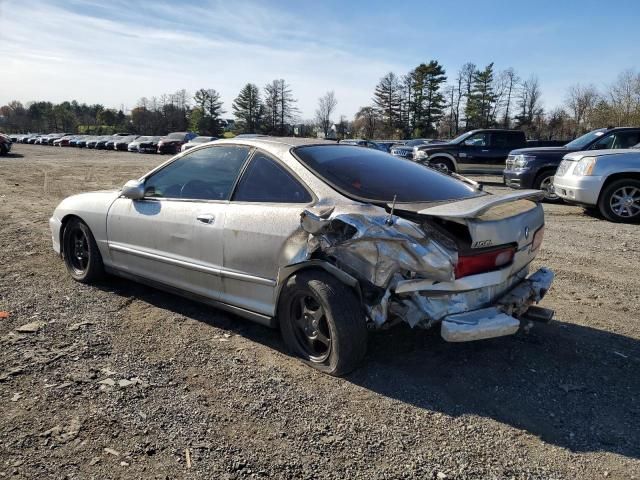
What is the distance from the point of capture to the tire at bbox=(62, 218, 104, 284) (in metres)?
4.69

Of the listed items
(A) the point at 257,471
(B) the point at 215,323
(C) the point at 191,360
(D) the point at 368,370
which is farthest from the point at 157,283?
(A) the point at 257,471

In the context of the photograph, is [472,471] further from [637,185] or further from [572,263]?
[637,185]

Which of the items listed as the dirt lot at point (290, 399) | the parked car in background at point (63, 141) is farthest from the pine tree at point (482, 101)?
the dirt lot at point (290, 399)

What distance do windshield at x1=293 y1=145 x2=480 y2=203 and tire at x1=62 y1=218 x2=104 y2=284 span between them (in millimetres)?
2352

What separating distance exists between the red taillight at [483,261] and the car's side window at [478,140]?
1362 centimetres

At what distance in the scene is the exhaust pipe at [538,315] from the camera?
11.3 feet

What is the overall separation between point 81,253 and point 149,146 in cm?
3728

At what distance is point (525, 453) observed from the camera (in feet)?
8.09

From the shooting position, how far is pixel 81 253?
16.2 feet

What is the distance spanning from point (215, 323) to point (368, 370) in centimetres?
140

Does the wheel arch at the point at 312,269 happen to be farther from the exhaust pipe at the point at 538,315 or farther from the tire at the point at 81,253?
the tire at the point at 81,253

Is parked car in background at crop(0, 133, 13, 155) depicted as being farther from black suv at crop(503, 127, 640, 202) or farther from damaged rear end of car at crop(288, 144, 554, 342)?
damaged rear end of car at crop(288, 144, 554, 342)

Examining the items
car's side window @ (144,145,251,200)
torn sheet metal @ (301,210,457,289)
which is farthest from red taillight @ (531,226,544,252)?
car's side window @ (144,145,251,200)

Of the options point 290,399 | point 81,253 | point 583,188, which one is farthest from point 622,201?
point 81,253
